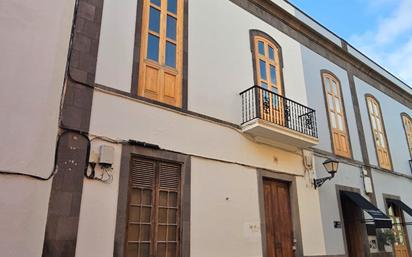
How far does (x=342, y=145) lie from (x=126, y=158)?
23.7 ft

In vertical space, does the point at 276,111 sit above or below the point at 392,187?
above

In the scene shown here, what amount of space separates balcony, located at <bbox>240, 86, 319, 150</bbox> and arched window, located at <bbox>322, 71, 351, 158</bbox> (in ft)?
5.35

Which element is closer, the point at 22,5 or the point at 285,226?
the point at 22,5

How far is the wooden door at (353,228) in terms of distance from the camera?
941 centimetres

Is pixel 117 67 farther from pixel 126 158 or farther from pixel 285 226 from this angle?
pixel 285 226

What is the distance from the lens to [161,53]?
666 cm

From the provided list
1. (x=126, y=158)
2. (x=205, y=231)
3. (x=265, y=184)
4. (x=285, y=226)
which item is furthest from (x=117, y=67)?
(x=285, y=226)

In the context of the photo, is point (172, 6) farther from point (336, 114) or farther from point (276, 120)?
point (336, 114)

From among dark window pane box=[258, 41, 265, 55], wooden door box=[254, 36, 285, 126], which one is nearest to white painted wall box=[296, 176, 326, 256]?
wooden door box=[254, 36, 285, 126]

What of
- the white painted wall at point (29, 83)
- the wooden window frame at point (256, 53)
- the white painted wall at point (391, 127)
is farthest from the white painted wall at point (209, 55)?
the white painted wall at point (391, 127)

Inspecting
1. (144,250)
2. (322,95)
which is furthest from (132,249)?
(322,95)

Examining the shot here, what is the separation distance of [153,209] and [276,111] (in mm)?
3882

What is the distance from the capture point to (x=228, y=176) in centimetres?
686

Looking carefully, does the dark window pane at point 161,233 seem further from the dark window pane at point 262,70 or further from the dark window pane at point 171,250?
the dark window pane at point 262,70
